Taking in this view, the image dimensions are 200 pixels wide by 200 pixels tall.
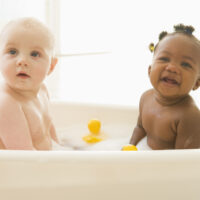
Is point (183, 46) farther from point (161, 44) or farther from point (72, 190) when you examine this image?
point (72, 190)

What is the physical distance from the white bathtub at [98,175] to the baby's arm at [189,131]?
231 mm

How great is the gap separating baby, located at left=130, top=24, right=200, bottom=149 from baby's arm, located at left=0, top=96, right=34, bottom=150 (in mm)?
444

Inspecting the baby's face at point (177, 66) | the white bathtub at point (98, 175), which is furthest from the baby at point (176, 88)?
the white bathtub at point (98, 175)

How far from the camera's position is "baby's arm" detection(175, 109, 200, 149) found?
1.00 m

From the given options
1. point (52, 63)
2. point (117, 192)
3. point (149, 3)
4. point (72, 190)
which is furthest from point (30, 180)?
point (149, 3)

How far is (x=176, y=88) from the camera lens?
1.02 meters

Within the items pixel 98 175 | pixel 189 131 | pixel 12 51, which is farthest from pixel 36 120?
pixel 189 131

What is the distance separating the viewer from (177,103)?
108 cm

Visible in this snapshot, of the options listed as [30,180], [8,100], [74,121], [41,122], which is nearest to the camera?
[30,180]

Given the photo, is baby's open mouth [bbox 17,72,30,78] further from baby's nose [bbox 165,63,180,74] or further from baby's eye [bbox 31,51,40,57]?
baby's nose [bbox 165,63,180,74]

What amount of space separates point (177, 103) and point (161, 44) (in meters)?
0.20

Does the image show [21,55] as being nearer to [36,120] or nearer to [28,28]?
[28,28]

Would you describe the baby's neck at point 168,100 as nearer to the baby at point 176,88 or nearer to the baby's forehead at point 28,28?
the baby at point 176,88

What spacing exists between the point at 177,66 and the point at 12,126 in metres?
0.52
